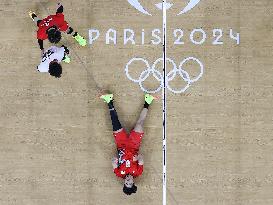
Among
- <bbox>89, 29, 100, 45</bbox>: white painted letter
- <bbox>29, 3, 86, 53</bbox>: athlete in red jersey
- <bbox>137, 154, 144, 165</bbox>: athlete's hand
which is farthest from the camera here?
<bbox>89, 29, 100, 45</bbox>: white painted letter

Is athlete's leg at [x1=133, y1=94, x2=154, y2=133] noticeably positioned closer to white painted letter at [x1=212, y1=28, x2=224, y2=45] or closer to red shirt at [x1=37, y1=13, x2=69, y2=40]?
white painted letter at [x1=212, y1=28, x2=224, y2=45]

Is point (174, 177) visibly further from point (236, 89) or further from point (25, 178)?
point (25, 178)

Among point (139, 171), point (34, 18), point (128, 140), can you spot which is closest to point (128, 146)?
point (128, 140)

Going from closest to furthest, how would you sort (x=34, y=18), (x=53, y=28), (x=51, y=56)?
(x=53, y=28) → (x=51, y=56) → (x=34, y=18)

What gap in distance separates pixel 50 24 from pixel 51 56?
37 cm

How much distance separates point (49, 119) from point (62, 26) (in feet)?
3.82

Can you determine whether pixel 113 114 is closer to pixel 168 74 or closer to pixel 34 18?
pixel 168 74

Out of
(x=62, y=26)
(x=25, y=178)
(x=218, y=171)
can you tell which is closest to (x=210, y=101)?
(x=218, y=171)

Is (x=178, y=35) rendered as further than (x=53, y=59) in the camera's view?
Yes

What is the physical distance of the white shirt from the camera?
18.0 feet

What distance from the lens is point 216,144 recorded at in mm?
5715

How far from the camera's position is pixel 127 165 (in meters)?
5.57

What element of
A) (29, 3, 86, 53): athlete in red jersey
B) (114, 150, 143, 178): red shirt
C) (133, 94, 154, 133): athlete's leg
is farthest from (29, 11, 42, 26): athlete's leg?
(114, 150, 143, 178): red shirt

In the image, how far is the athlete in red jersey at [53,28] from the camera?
17.6 feet
